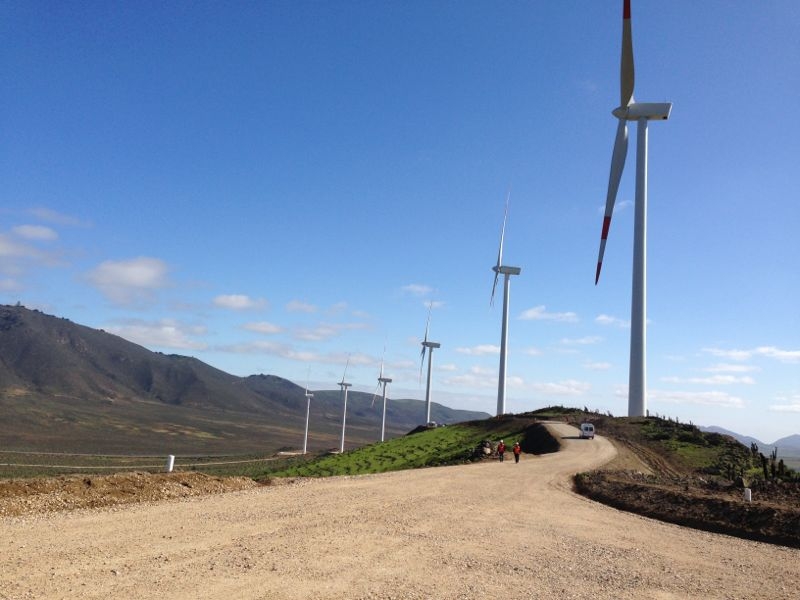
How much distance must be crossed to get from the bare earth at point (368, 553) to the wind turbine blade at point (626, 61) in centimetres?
4474

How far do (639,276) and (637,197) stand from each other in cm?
805

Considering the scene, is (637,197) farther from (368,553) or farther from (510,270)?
(368,553)

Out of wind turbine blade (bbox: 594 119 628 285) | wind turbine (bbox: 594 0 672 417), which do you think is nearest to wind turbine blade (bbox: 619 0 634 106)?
wind turbine (bbox: 594 0 672 417)

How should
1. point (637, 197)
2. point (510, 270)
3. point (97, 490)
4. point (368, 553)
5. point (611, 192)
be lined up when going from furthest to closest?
point (510, 270) < point (637, 197) < point (611, 192) < point (97, 490) < point (368, 553)

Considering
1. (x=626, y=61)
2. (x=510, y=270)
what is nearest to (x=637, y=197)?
(x=626, y=61)

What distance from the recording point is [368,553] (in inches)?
642

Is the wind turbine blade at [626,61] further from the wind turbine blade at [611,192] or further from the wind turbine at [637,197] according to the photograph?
the wind turbine blade at [611,192]

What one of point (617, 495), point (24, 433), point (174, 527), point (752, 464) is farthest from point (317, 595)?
point (24, 433)

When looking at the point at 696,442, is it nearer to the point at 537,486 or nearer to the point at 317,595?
the point at 537,486

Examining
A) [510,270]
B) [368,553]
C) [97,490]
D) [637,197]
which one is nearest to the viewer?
[368,553]

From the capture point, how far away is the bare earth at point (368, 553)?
1305 centimetres

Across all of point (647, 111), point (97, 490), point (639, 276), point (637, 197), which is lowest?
point (97, 490)

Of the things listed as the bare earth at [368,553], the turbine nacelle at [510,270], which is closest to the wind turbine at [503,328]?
the turbine nacelle at [510,270]

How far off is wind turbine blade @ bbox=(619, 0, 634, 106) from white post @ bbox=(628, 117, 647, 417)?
3.48 meters
